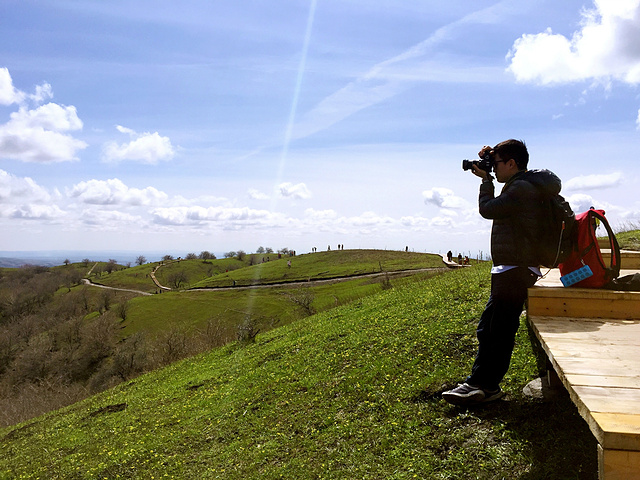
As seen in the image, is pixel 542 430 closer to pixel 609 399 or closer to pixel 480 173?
pixel 609 399

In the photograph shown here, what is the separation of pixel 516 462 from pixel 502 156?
153 inches

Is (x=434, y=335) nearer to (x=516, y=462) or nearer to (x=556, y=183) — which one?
(x=516, y=462)

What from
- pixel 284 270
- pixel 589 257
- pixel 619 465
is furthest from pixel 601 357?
pixel 284 270

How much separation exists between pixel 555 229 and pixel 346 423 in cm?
466

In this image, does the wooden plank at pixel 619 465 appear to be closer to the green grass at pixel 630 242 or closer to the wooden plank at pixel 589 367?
the wooden plank at pixel 589 367

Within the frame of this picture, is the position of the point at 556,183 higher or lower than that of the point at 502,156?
lower

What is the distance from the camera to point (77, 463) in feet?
32.0

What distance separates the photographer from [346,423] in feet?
24.0

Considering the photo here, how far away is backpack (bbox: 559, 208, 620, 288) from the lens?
5642 millimetres

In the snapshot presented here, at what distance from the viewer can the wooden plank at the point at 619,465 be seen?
8.84 ft

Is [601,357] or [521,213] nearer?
[601,357]

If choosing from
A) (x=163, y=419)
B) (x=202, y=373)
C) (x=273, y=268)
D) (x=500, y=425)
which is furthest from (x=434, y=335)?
(x=273, y=268)

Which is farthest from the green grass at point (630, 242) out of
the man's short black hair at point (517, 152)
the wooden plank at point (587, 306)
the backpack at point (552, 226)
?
the man's short black hair at point (517, 152)

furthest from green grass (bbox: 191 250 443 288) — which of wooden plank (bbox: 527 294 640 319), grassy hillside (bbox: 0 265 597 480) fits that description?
wooden plank (bbox: 527 294 640 319)
